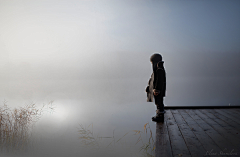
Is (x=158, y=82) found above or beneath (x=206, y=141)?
above

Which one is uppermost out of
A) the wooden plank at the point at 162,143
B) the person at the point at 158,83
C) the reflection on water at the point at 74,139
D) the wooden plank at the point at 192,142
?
the person at the point at 158,83

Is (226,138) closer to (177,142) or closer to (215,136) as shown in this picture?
(215,136)

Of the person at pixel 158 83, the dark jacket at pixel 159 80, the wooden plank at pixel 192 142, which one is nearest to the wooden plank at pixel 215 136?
the wooden plank at pixel 192 142

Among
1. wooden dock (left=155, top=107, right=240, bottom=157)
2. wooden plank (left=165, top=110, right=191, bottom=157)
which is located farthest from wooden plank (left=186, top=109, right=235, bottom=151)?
wooden plank (left=165, top=110, right=191, bottom=157)

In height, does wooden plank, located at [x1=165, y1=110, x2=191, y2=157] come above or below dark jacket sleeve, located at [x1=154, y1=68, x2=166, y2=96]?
below

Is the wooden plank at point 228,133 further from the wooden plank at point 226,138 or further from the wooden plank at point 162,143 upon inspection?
the wooden plank at point 162,143

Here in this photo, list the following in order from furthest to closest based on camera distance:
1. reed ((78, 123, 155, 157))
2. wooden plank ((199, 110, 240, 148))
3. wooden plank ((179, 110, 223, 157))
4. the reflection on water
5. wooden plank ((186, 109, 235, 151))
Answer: the reflection on water → reed ((78, 123, 155, 157)) → wooden plank ((199, 110, 240, 148)) → wooden plank ((186, 109, 235, 151)) → wooden plank ((179, 110, 223, 157))

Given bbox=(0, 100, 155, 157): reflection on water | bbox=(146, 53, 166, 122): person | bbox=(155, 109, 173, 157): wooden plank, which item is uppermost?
bbox=(146, 53, 166, 122): person

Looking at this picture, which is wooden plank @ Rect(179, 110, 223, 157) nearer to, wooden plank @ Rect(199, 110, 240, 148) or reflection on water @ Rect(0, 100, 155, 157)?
wooden plank @ Rect(199, 110, 240, 148)

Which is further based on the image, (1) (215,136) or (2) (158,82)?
(2) (158,82)

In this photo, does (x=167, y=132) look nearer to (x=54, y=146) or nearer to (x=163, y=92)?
(x=163, y=92)

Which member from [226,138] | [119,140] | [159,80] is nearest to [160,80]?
[159,80]

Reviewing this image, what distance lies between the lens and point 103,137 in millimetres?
4965

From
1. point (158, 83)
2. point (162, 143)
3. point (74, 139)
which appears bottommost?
point (74, 139)
